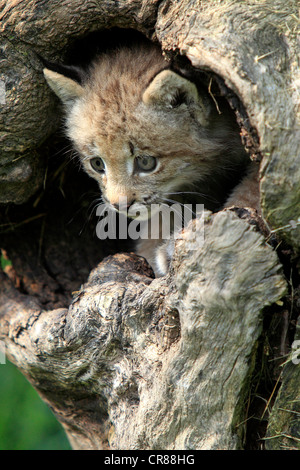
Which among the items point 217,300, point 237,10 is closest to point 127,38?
point 237,10

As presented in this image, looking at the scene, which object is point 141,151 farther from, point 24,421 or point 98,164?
point 24,421

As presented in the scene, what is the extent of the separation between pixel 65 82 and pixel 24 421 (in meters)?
3.36

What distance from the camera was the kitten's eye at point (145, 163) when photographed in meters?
3.23

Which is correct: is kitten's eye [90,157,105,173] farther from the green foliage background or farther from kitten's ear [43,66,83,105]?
the green foliage background

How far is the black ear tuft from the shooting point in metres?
3.21

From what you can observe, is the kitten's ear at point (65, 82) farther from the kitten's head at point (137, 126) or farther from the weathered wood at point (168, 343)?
the weathered wood at point (168, 343)

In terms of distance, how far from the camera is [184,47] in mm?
2588

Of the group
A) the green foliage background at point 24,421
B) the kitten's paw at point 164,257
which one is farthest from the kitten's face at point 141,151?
the green foliage background at point 24,421

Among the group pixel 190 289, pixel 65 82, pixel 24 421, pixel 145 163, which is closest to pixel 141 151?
pixel 145 163

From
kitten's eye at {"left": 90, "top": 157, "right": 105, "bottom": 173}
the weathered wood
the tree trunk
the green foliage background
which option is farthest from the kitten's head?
the green foliage background

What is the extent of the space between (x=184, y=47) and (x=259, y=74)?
0.45 m

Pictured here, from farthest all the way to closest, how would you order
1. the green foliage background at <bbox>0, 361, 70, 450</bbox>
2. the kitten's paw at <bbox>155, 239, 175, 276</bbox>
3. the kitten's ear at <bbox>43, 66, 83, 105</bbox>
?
1. the green foliage background at <bbox>0, 361, 70, 450</bbox>
2. the kitten's paw at <bbox>155, 239, 175, 276</bbox>
3. the kitten's ear at <bbox>43, 66, 83, 105</bbox>

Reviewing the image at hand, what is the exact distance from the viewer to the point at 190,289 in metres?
2.41

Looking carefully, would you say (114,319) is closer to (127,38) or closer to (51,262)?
(51,262)
